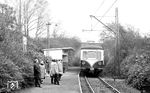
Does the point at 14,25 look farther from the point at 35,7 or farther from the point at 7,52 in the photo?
the point at 35,7

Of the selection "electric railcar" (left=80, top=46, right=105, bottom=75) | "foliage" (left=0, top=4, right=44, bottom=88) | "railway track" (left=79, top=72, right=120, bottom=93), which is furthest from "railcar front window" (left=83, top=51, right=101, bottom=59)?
"foliage" (left=0, top=4, right=44, bottom=88)

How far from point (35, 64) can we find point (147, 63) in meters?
7.81

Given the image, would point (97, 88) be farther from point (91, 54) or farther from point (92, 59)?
point (91, 54)

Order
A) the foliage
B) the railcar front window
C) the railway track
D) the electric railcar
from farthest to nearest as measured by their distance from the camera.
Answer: the railcar front window < the electric railcar < the railway track < the foliage

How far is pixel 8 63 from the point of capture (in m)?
12.3

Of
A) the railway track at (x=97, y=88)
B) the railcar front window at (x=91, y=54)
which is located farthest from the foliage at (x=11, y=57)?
the railcar front window at (x=91, y=54)

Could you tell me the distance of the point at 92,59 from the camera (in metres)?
29.2

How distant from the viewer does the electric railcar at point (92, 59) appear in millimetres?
28938

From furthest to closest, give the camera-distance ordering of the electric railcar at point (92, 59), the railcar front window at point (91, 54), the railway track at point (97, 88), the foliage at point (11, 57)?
the railcar front window at point (91, 54), the electric railcar at point (92, 59), the railway track at point (97, 88), the foliage at point (11, 57)

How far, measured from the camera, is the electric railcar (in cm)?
2894

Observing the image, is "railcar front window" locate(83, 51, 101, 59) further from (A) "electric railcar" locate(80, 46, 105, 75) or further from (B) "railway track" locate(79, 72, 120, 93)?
(B) "railway track" locate(79, 72, 120, 93)

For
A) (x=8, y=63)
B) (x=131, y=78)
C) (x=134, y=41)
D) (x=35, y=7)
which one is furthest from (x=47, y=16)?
(x=8, y=63)

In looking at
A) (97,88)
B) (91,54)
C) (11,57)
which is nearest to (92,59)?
(91,54)

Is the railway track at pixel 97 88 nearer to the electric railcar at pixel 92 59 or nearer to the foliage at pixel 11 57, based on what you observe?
the foliage at pixel 11 57
